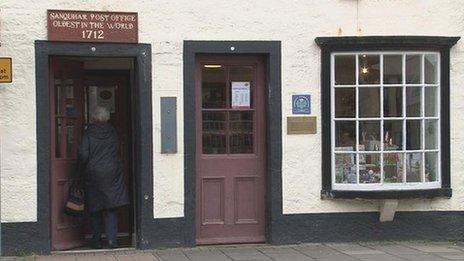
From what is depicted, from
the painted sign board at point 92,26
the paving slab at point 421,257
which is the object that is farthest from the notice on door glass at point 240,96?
the paving slab at point 421,257

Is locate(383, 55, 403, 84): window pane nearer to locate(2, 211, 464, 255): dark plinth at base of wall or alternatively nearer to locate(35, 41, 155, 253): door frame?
locate(2, 211, 464, 255): dark plinth at base of wall

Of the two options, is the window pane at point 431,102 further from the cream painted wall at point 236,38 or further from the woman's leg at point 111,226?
the woman's leg at point 111,226

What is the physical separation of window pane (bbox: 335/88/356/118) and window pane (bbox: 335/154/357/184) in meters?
0.54

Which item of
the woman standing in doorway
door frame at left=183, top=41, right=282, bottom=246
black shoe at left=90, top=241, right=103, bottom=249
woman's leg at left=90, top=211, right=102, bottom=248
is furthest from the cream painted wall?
black shoe at left=90, top=241, right=103, bottom=249

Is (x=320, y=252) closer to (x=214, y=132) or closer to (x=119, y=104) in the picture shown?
Answer: (x=214, y=132)

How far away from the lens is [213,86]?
358 inches

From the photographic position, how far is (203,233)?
29.7ft

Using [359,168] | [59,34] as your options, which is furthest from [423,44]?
[59,34]

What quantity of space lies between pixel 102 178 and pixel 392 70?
4.00m

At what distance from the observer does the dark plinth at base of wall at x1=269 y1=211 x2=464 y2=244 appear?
902cm

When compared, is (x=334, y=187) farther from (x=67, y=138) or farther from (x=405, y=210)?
(x=67, y=138)

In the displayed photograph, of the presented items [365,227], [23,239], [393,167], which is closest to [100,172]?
[23,239]

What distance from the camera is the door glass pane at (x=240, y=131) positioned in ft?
30.0

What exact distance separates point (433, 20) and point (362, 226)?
2.89 meters
